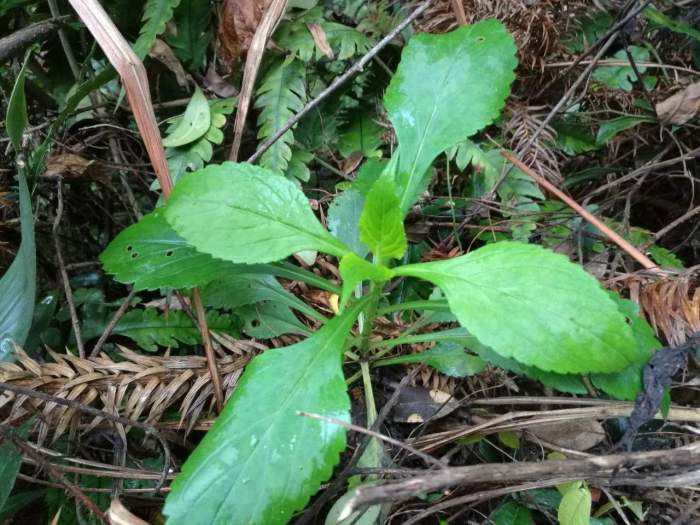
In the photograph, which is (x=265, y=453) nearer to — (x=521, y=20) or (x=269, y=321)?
(x=269, y=321)

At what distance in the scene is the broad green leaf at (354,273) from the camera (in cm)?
87

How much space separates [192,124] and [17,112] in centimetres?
39

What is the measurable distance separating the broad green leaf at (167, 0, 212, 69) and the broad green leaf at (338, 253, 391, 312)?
92cm

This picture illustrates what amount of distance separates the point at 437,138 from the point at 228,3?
0.74 meters

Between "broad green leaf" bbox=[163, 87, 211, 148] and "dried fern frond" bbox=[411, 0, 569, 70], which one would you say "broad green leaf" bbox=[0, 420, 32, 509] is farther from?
"dried fern frond" bbox=[411, 0, 569, 70]

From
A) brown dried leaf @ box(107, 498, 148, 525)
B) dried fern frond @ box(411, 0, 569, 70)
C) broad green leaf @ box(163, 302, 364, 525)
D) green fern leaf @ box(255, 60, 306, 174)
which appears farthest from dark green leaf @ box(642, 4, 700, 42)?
brown dried leaf @ box(107, 498, 148, 525)

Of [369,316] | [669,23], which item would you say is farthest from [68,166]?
[669,23]

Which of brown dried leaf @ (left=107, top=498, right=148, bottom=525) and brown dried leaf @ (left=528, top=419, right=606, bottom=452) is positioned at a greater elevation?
brown dried leaf @ (left=107, top=498, right=148, bottom=525)

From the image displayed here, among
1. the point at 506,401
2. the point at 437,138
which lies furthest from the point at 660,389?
the point at 437,138

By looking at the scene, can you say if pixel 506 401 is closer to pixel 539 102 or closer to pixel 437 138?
pixel 437 138

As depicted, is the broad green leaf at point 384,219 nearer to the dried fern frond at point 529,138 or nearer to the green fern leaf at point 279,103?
the green fern leaf at point 279,103

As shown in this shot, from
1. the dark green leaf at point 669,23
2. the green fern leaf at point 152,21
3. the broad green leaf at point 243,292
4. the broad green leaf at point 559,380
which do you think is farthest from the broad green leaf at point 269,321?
the dark green leaf at point 669,23

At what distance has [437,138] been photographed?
1118 mm

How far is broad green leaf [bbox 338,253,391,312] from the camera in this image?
2.85 feet
